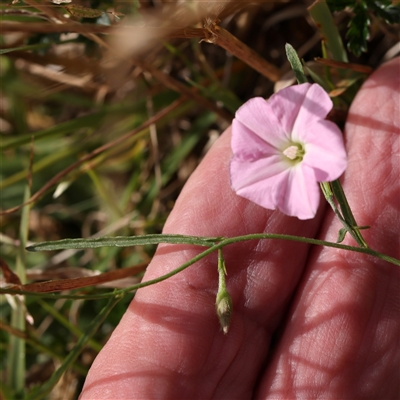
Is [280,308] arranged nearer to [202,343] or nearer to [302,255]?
[302,255]

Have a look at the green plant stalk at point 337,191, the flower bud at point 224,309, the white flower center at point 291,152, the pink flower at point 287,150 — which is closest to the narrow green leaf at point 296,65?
the green plant stalk at point 337,191

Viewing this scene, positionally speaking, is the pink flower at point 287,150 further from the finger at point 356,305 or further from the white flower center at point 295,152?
the finger at point 356,305

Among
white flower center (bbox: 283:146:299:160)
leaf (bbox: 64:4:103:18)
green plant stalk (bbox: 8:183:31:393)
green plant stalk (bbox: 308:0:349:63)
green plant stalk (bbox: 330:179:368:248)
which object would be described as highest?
leaf (bbox: 64:4:103:18)

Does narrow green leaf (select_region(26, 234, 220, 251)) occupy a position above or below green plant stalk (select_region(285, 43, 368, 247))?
below

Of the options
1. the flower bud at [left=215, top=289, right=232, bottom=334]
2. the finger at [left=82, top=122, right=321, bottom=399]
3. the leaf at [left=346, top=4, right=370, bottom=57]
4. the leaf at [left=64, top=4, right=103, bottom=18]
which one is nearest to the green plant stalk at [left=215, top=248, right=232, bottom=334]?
the flower bud at [left=215, top=289, right=232, bottom=334]

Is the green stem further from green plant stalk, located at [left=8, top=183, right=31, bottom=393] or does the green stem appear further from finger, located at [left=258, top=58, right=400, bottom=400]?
green plant stalk, located at [left=8, top=183, right=31, bottom=393]

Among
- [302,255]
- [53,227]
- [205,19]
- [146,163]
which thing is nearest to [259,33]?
[146,163]

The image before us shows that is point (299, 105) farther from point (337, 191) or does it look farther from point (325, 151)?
point (337, 191)
